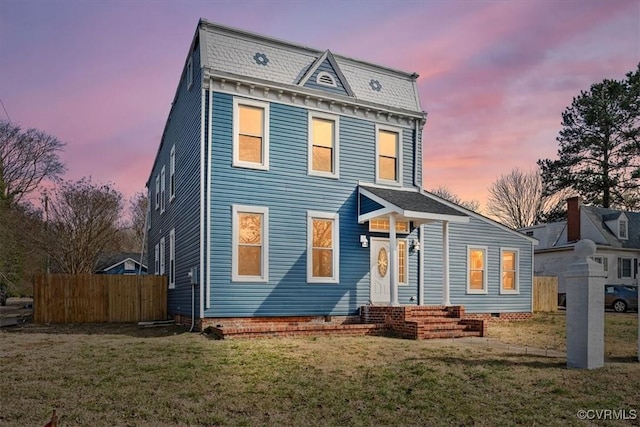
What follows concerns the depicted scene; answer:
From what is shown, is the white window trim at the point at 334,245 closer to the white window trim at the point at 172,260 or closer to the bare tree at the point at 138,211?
the white window trim at the point at 172,260

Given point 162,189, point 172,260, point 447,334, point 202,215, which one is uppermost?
point 162,189

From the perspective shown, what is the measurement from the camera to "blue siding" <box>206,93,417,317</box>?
43.4ft

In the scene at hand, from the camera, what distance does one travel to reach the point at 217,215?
43.3 ft

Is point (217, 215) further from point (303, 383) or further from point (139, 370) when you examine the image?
point (303, 383)

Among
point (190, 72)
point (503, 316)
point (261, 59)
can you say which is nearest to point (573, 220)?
point (503, 316)

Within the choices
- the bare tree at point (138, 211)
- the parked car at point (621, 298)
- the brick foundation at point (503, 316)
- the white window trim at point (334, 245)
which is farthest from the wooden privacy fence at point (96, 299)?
the bare tree at point (138, 211)

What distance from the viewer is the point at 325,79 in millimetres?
15094

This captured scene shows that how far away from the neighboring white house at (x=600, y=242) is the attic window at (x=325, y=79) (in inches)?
844

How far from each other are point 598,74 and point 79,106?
3456 centimetres

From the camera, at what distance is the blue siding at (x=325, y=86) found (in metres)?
14.8

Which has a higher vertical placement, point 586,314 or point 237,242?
point 237,242

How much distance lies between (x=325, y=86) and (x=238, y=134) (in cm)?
319

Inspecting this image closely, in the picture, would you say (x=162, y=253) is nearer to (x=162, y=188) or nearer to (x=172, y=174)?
(x=162, y=188)

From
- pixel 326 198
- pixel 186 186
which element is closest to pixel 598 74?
pixel 326 198
